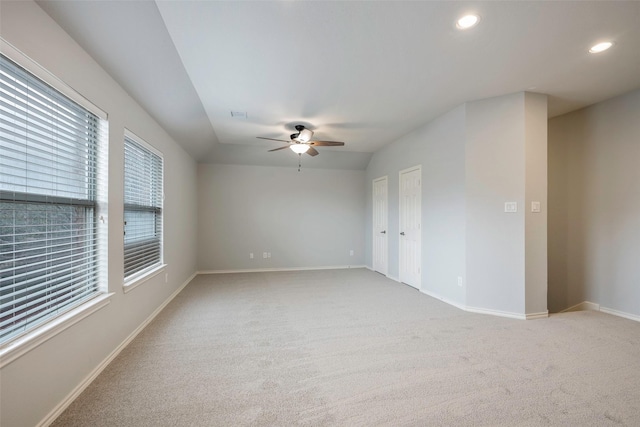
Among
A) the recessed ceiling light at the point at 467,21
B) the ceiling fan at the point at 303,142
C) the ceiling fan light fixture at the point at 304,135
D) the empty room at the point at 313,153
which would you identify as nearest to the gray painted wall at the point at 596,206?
the empty room at the point at 313,153

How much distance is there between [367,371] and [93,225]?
8.16 ft

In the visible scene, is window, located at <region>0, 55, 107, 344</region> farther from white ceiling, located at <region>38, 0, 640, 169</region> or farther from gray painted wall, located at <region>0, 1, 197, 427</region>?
white ceiling, located at <region>38, 0, 640, 169</region>

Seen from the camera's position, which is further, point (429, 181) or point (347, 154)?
point (347, 154)

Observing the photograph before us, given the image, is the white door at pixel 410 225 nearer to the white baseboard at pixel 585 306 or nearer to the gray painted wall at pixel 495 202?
the gray painted wall at pixel 495 202

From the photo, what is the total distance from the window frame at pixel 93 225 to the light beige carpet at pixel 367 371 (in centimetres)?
54

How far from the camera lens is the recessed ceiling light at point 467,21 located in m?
1.93

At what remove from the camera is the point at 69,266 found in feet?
6.34

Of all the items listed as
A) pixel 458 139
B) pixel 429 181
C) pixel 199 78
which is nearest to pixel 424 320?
pixel 429 181

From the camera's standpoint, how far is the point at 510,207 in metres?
3.26

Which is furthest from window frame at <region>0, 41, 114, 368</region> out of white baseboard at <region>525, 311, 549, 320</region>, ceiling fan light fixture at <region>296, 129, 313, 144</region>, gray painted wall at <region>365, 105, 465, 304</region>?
white baseboard at <region>525, 311, 549, 320</region>

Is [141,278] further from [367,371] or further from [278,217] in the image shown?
[278,217]

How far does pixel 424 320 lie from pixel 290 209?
12.6 feet

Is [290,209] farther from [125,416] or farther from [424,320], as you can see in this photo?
[125,416]

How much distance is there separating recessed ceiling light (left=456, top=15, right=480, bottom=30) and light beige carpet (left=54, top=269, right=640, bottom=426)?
263cm
